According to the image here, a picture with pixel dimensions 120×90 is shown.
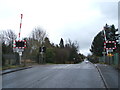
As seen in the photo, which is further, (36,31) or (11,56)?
(36,31)

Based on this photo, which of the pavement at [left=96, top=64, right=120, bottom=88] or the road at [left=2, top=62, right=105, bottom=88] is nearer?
the pavement at [left=96, top=64, right=120, bottom=88]

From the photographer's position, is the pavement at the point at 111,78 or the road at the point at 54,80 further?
the road at the point at 54,80

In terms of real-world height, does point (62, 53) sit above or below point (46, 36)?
below

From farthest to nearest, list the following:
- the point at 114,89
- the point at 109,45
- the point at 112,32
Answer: the point at 112,32 < the point at 109,45 < the point at 114,89

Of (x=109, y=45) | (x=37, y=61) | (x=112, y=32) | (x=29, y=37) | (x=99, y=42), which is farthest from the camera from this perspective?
(x=99, y=42)

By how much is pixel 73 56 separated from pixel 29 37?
23791 millimetres

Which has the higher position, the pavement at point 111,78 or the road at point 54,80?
the pavement at point 111,78

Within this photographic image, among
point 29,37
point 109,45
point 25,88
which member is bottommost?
point 25,88

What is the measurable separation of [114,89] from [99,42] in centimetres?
6712

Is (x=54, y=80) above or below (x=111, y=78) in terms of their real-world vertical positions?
below

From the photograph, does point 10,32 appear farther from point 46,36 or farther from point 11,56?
point 11,56

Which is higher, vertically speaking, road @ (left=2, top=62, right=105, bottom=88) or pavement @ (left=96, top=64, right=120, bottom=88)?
pavement @ (left=96, top=64, right=120, bottom=88)

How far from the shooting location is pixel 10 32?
60250 mm

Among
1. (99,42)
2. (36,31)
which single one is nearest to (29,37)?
(36,31)
